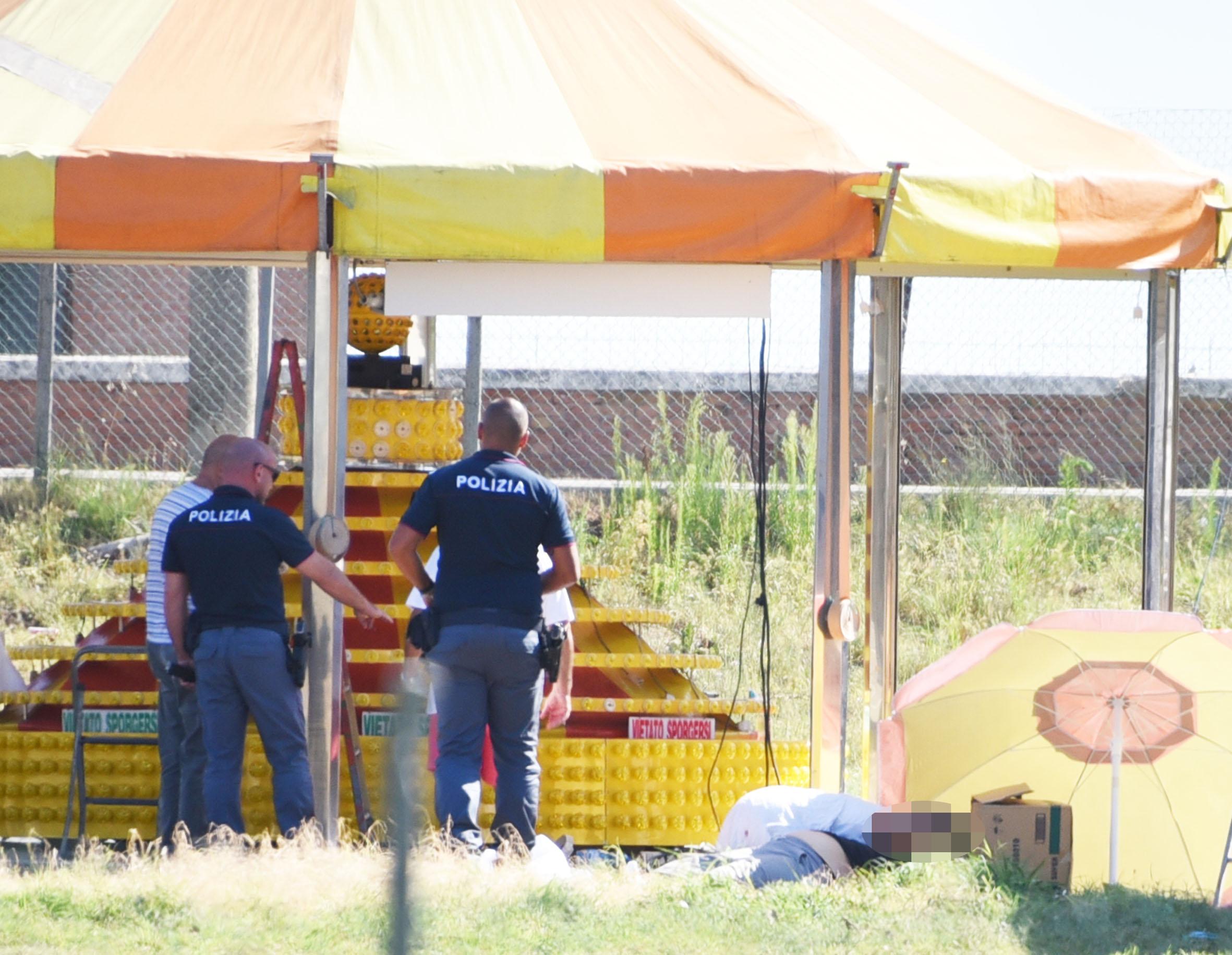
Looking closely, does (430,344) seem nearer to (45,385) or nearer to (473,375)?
(473,375)

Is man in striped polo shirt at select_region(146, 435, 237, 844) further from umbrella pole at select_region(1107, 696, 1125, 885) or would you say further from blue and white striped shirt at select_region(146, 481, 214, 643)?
umbrella pole at select_region(1107, 696, 1125, 885)

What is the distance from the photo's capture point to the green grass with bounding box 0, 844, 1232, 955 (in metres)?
4.36

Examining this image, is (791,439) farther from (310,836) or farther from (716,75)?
(310,836)

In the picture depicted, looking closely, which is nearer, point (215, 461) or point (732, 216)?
point (732, 216)

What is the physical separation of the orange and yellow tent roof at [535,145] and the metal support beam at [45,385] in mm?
4192

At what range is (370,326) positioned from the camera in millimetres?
6984

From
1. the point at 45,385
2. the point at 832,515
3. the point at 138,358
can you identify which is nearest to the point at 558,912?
the point at 832,515

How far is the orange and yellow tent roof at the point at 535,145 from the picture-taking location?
538 cm

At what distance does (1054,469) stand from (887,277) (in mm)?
5065

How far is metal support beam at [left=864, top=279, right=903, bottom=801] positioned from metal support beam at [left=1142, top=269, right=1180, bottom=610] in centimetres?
131

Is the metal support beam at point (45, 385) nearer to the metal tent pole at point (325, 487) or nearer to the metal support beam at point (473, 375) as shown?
the metal support beam at point (473, 375)

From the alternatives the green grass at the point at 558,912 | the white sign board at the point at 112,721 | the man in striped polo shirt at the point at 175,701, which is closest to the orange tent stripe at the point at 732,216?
the man in striped polo shirt at the point at 175,701

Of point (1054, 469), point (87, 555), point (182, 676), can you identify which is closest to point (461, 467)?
point (182, 676)

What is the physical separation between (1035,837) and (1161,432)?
195 cm
